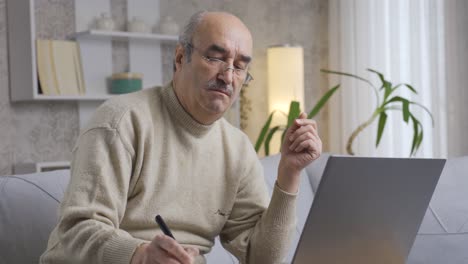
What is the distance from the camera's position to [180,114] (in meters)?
1.56

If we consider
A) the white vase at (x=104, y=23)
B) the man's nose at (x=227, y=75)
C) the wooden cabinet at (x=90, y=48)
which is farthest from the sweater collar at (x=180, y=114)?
the white vase at (x=104, y=23)

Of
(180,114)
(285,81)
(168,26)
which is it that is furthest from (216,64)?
(285,81)

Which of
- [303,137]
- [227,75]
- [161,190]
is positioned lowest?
[161,190]

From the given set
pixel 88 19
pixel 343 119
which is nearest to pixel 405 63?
pixel 343 119

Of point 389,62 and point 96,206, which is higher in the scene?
point 389,62

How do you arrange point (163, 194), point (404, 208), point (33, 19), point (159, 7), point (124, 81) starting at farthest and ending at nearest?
point (159, 7) → point (124, 81) → point (33, 19) → point (163, 194) → point (404, 208)

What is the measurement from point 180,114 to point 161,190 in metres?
0.16

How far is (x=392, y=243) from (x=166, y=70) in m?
2.91

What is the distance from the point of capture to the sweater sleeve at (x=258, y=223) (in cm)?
160

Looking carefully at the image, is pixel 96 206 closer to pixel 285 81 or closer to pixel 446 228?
pixel 446 228

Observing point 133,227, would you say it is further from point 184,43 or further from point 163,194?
point 184,43

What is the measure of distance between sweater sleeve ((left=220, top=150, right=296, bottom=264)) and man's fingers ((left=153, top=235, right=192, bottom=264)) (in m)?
0.54

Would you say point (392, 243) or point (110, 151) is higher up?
point (110, 151)

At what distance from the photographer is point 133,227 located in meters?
1.49
